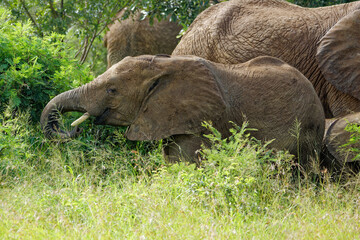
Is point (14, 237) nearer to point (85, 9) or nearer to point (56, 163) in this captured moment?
point (56, 163)

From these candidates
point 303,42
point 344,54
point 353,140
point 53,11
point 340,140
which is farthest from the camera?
point 53,11

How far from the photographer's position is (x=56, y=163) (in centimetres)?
630

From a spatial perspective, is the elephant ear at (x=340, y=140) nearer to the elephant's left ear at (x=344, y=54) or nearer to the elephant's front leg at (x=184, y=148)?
the elephant's left ear at (x=344, y=54)

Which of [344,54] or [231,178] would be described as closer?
[231,178]

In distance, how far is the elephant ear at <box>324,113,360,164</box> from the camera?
6.88 m

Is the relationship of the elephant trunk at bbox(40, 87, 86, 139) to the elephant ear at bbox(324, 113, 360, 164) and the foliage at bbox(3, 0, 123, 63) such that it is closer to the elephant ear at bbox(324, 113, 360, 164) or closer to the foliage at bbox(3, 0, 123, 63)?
the elephant ear at bbox(324, 113, 360, 164)

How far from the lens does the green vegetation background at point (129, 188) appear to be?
16.2 ft

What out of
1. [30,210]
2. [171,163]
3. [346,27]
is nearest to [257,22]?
[346,27]

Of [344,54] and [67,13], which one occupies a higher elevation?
[67,13]

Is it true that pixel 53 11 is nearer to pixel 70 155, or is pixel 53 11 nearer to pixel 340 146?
pixel 70 155

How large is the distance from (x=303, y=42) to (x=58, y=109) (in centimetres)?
268

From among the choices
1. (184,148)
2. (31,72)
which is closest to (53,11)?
(31,72)

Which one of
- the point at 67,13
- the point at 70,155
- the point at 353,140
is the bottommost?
the point at 353,140

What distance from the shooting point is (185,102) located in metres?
6.37
